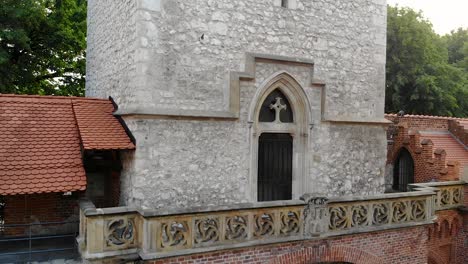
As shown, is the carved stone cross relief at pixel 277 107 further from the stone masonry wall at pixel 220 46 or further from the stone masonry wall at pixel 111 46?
the stone masonry wall at pixel 111 46

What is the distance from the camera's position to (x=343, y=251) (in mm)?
9156

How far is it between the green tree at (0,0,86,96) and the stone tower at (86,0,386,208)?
20.2 feet

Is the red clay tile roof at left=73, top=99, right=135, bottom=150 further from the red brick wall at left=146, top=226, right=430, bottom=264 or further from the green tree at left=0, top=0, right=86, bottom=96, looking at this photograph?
the green tree at left=0, top=0, right=86, bottom=96

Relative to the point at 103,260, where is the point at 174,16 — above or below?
above

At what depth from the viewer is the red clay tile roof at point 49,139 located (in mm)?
7828

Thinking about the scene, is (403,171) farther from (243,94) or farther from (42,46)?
(42,46)

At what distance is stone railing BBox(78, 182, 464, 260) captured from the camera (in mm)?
7145

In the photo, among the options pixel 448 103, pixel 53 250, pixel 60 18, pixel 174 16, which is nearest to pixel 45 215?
pixel 53 250

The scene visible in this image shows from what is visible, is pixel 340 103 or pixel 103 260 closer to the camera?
pixel 103 260

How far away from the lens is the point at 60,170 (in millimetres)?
8164

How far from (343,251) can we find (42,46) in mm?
16185

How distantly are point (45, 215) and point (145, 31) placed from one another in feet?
16.1

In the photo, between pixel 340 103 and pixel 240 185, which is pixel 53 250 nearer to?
pixel 240 185

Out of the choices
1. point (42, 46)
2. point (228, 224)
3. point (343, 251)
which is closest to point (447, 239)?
point (343, 251)
